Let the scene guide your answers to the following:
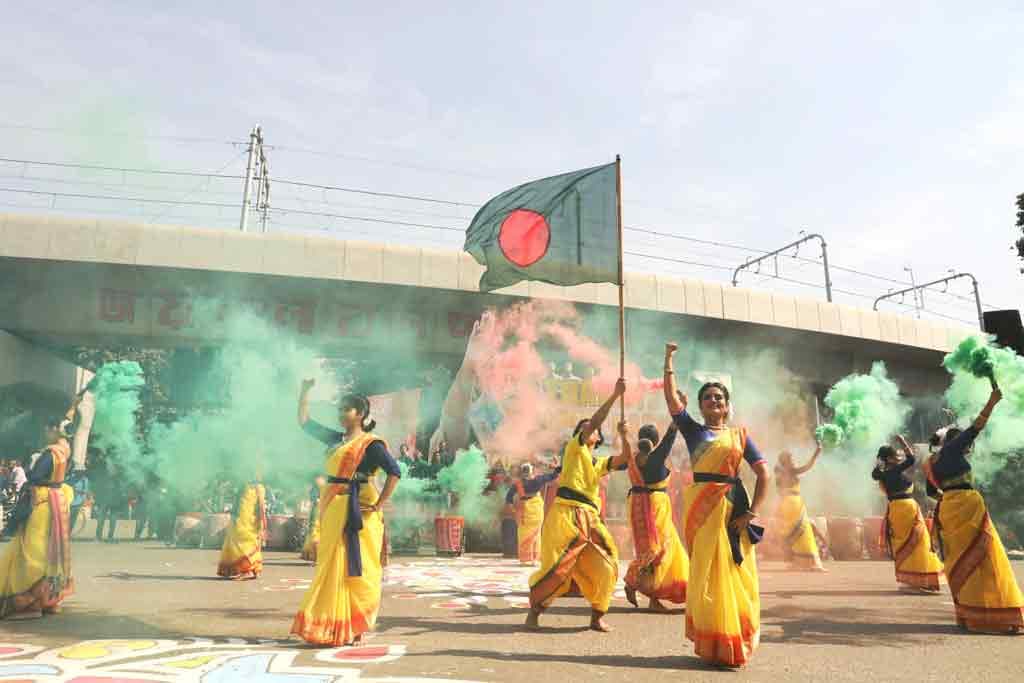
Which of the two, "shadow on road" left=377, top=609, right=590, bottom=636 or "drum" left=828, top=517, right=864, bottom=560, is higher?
"drum" left=828, top=517, right=864, bottom=560

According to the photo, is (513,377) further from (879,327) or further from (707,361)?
(879,327)

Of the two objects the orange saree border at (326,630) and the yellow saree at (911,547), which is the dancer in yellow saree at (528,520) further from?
the orange saree border at (326,630)

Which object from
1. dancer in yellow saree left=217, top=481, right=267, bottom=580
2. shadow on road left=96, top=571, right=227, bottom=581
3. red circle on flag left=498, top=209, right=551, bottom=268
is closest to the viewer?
red circle on flag left=498, top=209, right=551, bottom=268

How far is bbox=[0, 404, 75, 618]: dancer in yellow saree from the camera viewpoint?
243 inches

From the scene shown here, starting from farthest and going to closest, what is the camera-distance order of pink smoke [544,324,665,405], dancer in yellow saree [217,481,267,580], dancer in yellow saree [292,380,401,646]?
pink smoke [544,324,665,405]
dancer in yellow saree [217,481,267,580]
dancer in yellow saree [292,380,401,646]

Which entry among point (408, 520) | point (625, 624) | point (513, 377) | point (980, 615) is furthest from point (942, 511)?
point (513, 377)

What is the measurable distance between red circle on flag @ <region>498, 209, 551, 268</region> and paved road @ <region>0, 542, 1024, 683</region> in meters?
3.73

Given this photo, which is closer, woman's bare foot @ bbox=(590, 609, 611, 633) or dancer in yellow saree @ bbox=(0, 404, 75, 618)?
woman's bare foot @ bbox=(590, 609, 611, 633)

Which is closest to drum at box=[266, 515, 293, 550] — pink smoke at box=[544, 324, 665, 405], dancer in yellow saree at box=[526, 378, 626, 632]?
pink smoke at box=[544, 324, 665, 405]

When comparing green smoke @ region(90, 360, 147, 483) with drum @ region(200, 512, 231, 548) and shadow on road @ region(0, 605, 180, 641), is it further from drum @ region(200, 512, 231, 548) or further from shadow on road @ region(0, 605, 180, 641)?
shadow on road @ region(0, 605, 180, 641)

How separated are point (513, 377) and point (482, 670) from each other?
15.2m


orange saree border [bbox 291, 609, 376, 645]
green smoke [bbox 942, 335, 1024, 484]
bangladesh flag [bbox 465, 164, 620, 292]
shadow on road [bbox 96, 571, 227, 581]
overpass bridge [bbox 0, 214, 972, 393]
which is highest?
overpass bridge [bbox 0, 214, 972, 393]

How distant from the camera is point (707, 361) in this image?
20.8 meters

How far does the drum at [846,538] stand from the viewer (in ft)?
47.6
